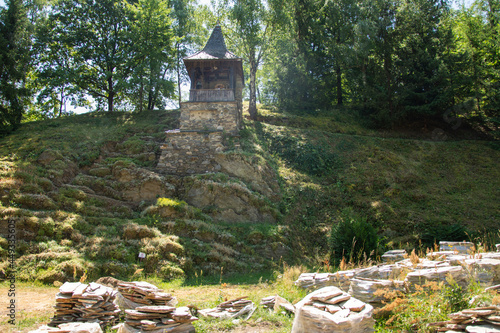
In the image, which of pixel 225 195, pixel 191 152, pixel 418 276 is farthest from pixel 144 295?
pixel 191 152

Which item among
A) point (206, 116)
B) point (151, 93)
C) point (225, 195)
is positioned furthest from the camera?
point (151, 93)

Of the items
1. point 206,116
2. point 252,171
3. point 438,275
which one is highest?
point 206,116

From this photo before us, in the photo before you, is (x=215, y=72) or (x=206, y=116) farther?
(x=215, y=72)

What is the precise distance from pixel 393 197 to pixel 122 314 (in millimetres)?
15347

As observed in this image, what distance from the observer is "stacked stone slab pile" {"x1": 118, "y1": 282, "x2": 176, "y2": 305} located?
20.0 ft

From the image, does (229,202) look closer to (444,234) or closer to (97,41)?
(444,234)

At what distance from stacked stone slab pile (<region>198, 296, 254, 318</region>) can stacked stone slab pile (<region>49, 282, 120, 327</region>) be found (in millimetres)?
1815

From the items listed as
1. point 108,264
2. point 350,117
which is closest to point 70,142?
point 108,264

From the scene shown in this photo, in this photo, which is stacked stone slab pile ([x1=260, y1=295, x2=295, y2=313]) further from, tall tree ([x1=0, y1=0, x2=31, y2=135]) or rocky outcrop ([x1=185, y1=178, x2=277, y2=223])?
A: tall tree ([x1=0, y1=0, x2=31, y2=135])

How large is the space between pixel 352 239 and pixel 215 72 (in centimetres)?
1590

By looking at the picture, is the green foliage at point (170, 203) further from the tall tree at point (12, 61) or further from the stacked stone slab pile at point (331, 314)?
the tall tree at point (12, 61)

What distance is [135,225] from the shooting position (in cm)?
1212

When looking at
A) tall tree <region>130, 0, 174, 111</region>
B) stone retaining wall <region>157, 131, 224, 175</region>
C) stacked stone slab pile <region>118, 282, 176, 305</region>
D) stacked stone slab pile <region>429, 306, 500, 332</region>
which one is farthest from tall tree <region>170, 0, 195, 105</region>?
stacked stone slab pile <region>429, 306, 500, 332</region>

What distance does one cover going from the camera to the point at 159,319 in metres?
5.54
